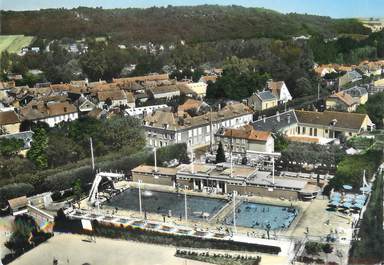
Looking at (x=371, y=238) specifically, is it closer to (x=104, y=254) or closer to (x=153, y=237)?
(x=153, y=237)

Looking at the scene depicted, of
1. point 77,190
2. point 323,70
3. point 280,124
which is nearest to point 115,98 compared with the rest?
point 280,124

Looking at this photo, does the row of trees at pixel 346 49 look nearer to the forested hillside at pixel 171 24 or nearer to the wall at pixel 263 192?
the forested hillside at pixel 171 24

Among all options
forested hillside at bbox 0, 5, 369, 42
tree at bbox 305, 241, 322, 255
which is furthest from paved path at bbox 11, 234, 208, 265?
forested hillside at bbox 0, 5, 369, 42

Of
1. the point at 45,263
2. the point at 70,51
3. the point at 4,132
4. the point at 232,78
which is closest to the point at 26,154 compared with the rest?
the point at 4,132

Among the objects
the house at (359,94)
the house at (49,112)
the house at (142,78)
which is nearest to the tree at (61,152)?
the house at (49,112)

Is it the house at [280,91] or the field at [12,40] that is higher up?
the field at [12,40]

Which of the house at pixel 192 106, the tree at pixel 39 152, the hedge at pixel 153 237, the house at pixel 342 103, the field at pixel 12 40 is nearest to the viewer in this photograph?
the hedge at pixel 153 237
